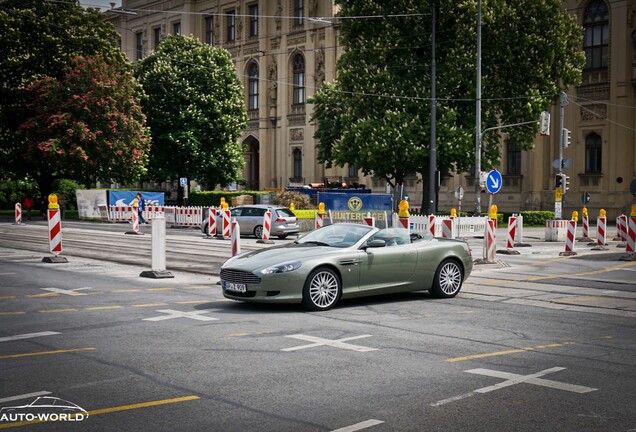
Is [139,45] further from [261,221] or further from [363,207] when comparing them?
[261,221]

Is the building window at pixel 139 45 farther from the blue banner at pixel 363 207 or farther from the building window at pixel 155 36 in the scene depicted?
the blue banner at pixel 363 207

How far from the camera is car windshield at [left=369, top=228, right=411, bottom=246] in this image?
43.5 feet

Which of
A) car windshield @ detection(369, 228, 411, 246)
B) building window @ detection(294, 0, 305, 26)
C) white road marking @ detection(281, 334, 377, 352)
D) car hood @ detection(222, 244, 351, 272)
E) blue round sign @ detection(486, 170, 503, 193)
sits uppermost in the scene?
building window @ detection(294, 0, 305, 26)

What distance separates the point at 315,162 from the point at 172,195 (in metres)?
16.0

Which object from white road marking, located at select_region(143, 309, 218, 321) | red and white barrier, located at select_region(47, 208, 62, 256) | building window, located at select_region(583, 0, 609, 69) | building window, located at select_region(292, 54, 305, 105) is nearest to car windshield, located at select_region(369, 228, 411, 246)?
white road marking, located at select_region(143, 309, 218, 321)

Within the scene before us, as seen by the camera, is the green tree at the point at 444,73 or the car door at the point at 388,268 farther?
the green tree at the point at 444,73

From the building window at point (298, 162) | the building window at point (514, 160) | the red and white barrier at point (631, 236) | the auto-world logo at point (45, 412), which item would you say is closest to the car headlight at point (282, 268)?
the auto-world logo at point (45, 412)

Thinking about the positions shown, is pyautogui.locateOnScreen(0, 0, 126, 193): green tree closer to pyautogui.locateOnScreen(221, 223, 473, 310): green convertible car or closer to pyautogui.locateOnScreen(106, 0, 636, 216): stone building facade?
pyautogui.locateOnScreen(106, 0, 636, 216): stone building facade

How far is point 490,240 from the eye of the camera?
20.7m

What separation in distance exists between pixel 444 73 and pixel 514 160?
1688cm

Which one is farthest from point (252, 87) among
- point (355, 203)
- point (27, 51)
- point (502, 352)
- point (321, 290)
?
point (502, 352)

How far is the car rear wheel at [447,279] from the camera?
547 inches

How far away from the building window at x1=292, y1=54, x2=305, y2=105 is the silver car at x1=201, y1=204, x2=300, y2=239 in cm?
3418

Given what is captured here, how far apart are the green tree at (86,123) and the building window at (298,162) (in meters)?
17.2
